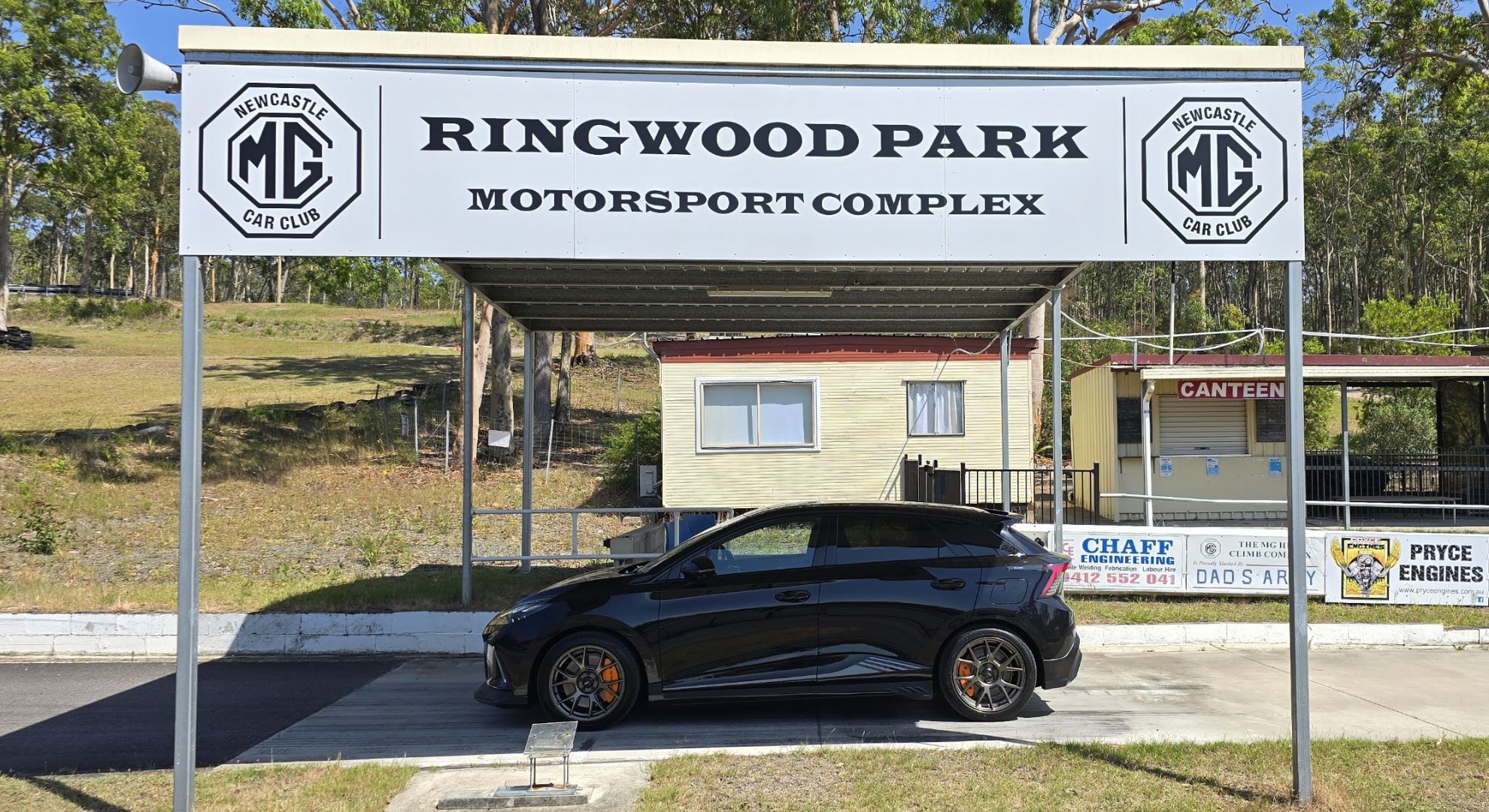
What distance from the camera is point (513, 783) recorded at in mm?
5914

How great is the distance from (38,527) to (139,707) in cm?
882

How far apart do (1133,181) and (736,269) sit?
13.1ft

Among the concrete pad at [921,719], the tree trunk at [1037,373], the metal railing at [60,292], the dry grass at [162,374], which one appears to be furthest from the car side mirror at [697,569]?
the metal railing at [60,292]

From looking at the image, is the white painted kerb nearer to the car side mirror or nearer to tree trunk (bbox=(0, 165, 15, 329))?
the car side mirror

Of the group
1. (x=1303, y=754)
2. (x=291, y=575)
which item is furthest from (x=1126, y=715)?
(x=291, y=575)

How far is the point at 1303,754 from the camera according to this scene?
5.55 meters

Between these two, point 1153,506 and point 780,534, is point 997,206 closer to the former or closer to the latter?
point 780,534

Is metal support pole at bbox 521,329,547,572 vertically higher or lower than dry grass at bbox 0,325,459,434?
lower

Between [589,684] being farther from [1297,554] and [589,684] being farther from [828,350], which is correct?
[828,350]

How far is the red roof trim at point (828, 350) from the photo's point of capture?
683 inches

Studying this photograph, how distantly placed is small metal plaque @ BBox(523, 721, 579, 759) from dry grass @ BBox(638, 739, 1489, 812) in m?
0.51

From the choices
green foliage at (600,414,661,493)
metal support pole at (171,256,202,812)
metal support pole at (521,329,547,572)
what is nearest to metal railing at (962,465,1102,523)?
metal support pole at (521,329,547,572)

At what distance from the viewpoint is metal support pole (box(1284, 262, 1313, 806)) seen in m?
5.55

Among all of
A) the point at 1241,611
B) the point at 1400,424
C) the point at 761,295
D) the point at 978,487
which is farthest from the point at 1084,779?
the point at 1400,424
